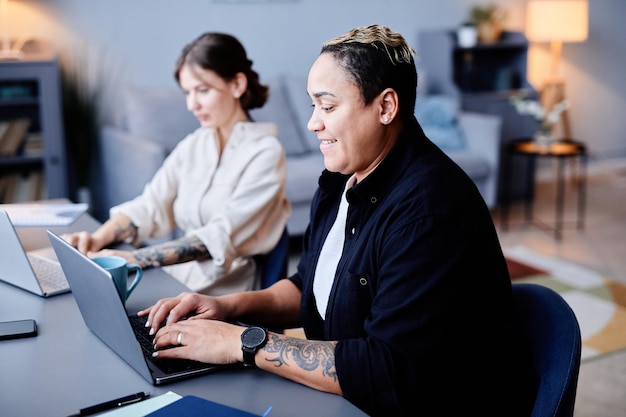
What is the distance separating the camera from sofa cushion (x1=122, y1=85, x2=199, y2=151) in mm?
3840

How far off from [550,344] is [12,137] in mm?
3308

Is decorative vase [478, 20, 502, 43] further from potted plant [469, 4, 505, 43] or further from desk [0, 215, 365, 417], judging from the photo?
desk [0, 215, 365, 417]

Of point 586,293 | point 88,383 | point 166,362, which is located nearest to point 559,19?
point 586,293

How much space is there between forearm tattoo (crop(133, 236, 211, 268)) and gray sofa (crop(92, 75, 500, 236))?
1.52 meters

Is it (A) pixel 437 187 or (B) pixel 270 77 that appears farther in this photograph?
(B) pixel 270 77

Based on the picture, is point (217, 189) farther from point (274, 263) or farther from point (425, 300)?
point (425, 300)

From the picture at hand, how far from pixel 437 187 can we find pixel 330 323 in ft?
1.06

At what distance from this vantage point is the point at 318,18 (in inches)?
186

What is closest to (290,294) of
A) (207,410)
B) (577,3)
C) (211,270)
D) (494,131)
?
(211,270)

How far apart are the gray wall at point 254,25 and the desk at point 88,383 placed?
10.2 feet

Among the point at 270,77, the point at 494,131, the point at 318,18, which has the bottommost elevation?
the point at 494,131

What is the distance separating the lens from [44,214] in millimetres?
2086

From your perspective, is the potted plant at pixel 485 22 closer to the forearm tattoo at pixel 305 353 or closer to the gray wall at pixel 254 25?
the gray wall at pixel 254 25

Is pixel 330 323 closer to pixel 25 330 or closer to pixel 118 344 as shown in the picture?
pixel 118 344
